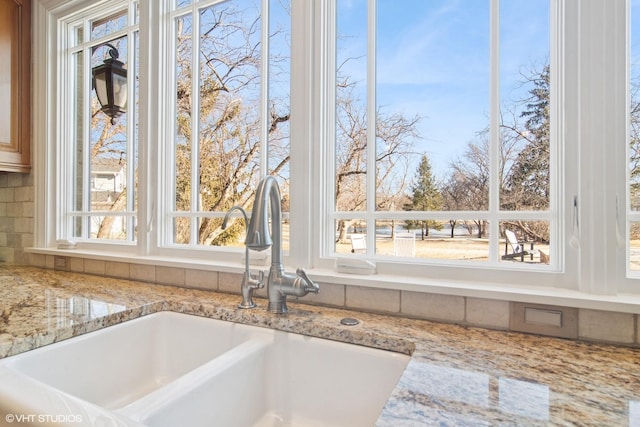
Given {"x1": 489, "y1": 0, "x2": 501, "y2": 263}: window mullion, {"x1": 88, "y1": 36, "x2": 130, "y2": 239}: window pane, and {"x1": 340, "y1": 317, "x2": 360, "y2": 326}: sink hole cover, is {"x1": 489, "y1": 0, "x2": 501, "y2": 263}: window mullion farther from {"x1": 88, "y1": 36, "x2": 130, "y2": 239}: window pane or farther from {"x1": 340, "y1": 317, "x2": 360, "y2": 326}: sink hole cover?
{"x1": 88, "y1": 36, "x2": 130, "y2": 239}: window pane

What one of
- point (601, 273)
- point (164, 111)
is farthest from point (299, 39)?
point (601, 273)

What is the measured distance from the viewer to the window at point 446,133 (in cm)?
107

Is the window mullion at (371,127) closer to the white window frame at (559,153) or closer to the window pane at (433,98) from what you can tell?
the window pane at (433,98)

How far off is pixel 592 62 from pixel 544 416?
0.89 metres

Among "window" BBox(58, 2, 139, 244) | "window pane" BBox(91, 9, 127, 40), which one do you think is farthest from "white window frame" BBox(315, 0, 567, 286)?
"window pane" BBox(91, 9, 127, 40)

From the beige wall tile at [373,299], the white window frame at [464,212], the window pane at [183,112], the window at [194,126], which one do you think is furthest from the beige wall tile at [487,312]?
the window pane at [183,112]

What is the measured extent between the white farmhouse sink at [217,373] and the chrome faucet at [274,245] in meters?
0.12

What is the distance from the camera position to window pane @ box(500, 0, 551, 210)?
Answer: 1.05 m

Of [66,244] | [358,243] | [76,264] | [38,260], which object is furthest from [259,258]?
[38,260]

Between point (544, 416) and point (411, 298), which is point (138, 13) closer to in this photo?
point (411, 298)

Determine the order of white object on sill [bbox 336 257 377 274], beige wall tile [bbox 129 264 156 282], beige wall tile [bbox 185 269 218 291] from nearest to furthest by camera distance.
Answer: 1. white object on sill [bbox 336 257 377 274]
2. beige wall tile [bbox 185 269 218 291]
3. beige wall tile [bbox 129 264 156 282]

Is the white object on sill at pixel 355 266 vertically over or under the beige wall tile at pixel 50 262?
over

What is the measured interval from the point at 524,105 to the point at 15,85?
266 centimetres

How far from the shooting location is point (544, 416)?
560 millimetres
